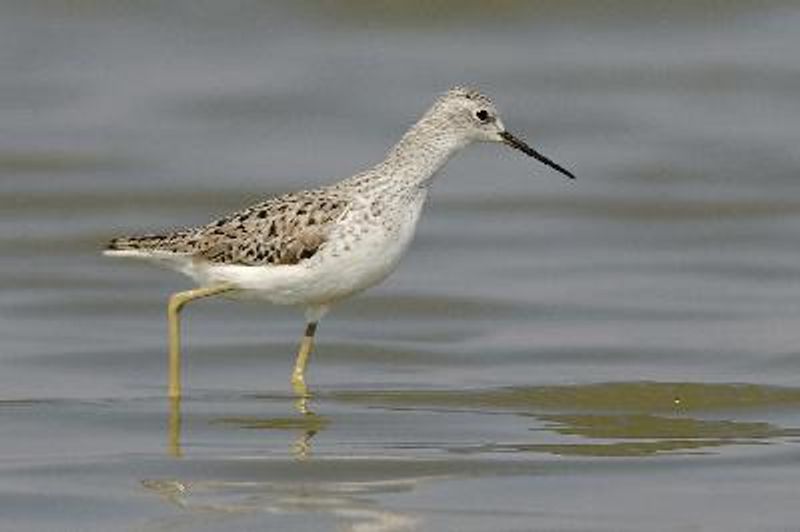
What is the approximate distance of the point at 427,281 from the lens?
15594 mm

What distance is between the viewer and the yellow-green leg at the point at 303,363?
1257cm

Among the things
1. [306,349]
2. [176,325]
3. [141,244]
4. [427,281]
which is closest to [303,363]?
[306,349]

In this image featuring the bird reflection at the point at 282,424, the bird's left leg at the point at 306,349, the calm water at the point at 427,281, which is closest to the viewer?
the calm water at the point at 427,281

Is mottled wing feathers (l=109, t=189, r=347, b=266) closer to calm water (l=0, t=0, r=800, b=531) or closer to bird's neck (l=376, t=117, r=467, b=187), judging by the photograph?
bird's neck (l=376, t=117, r=467, b=187)

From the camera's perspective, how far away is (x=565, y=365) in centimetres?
1338

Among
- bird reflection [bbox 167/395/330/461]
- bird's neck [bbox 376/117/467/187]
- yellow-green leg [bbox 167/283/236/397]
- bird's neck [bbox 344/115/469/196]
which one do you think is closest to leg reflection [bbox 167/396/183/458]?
bird reflection [bbox 167/395/330/461]

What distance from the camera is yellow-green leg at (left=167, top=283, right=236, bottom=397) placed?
12.3 meters

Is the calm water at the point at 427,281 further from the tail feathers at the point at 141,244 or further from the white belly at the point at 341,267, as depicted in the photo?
the tail feathers at the point at 141,244

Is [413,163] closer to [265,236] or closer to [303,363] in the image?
[265,236]

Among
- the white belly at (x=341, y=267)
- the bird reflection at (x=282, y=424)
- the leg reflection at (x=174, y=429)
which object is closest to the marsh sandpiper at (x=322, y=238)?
the white belly at (x=341, y=267)

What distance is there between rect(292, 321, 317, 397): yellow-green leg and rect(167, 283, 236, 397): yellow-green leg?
0.52 m

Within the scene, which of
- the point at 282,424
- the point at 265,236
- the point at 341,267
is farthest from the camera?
the point at 265,236

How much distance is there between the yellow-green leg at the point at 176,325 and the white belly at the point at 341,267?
82 millimetres

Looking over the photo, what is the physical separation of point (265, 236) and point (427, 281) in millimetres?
3321
